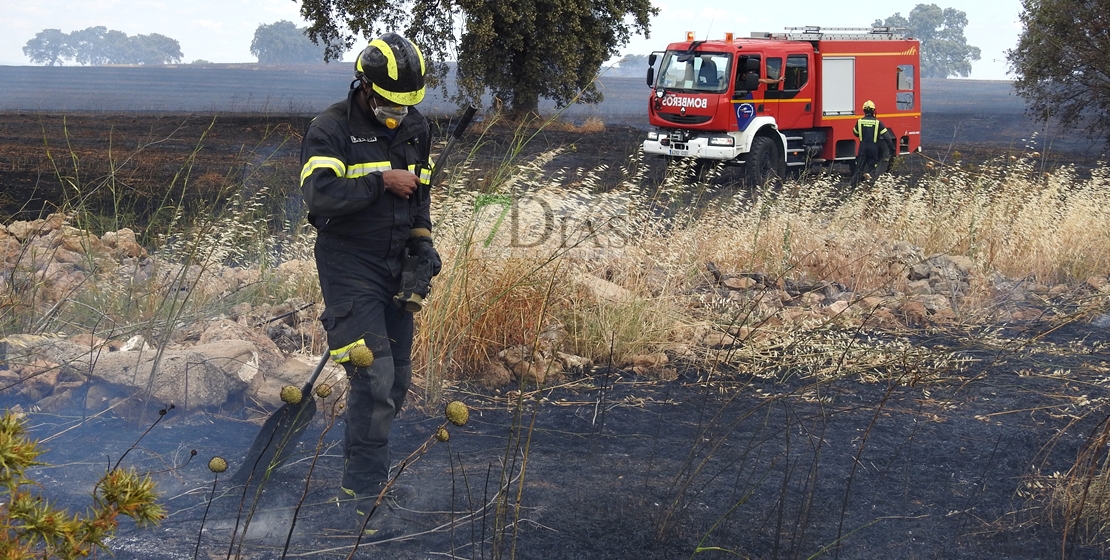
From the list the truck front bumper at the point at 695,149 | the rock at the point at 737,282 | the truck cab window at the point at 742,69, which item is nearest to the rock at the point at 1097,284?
the rock at the point at 737,282

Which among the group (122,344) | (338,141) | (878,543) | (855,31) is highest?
(855,31)

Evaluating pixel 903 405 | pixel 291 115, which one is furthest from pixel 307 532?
pixel 291 115

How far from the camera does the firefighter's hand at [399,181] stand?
11.2 ft

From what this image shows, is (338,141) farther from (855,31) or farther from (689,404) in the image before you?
(855,31)

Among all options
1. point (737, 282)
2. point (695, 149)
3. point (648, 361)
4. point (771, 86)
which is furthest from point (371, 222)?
point (771, 86)

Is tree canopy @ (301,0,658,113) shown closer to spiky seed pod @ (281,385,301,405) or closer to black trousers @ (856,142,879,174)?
black trousers @ (856,142,879,174)

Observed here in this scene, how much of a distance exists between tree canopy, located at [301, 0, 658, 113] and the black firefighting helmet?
1905cm

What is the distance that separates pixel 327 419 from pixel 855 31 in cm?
1532

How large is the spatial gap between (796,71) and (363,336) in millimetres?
14130

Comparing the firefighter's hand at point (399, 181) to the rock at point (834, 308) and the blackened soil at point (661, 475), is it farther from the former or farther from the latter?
the rock at point (834, 308)

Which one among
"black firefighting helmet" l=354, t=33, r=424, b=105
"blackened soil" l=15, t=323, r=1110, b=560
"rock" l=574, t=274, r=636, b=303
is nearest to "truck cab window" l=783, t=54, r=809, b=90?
"rock" l=574, t=274, r=636, b=303

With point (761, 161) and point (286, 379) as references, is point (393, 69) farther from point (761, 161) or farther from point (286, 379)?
point (761, 161)

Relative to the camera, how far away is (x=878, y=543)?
3609mm

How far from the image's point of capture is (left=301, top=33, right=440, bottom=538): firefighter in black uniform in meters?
3.38
